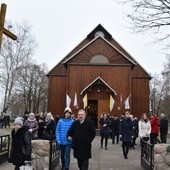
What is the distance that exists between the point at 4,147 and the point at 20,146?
545cm

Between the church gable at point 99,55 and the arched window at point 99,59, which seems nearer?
the church gable at point 99,55

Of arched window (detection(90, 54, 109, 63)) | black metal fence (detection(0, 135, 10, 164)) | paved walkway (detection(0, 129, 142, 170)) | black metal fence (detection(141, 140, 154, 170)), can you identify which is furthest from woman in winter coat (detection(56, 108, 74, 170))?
arched window (detection(90, 54, 109, 63))

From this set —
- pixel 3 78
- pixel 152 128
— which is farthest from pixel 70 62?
pixel 152 128

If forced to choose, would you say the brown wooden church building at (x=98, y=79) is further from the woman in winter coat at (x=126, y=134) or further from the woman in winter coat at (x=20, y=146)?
the woman in winter coat at (x=20, y=146)

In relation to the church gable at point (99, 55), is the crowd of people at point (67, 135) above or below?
below

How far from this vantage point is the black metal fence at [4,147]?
12017mm

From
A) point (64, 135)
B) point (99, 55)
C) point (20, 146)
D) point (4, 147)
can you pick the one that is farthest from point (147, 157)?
point (99, 55)

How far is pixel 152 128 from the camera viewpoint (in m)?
17.2

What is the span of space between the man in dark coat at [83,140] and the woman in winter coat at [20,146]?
56.8 inches

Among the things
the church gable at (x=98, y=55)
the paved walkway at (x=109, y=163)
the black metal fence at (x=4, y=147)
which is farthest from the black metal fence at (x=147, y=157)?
the church gable at (x=98, y=55)

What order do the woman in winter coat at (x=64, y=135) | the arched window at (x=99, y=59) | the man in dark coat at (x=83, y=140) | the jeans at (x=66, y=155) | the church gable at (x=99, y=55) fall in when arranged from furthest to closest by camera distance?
the arched window at (x=99, y=59) < the church gable at (x=99, y=55) < the woman in winter coat at (x=64, y=135) < the jeans at (x=66, y=155) < the man in dark coat at (x=83, y=140)

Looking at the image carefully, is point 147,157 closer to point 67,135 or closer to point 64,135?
point 64,135

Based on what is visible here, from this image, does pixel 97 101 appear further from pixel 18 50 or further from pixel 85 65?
pixel 18 50

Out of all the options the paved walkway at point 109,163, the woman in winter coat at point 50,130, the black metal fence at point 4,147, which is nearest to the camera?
the paved walkway at point 109,163
